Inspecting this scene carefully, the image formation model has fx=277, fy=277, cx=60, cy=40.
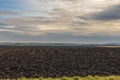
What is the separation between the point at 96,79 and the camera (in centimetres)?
2689

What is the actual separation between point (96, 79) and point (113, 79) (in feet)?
5.32

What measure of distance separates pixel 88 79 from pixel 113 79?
249 centimetres

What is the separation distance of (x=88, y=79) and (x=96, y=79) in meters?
0.97

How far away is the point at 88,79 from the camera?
27547 millimetres

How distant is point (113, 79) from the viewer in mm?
26641
